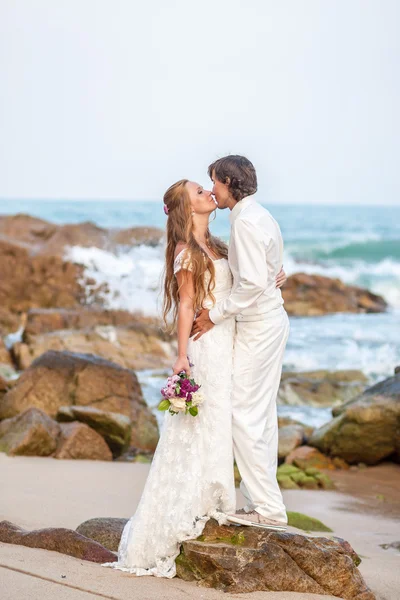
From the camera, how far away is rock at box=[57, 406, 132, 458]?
32.6ft

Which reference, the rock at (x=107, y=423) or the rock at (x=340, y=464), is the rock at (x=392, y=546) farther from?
the rock at (x=107, y=423)

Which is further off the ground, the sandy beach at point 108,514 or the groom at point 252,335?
the groom at point 252,335

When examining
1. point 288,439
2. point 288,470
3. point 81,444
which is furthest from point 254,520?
point 288,439

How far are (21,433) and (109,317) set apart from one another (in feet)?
34.6

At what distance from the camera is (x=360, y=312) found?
27922 millimetres

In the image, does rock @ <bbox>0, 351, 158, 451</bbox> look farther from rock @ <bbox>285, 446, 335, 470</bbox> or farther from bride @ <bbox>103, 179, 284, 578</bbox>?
bride @ <bbox>103, 179, 284, 578</bbox>

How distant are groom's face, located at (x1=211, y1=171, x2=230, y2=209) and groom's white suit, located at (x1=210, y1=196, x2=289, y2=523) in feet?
0.30

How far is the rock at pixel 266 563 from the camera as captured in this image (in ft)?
16.4

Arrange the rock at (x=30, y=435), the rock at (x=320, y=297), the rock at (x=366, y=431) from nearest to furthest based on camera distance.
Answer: the rock at (x=30, y=435) < the rock at (x=366, y=431) < the rock at (x=320, y=297)

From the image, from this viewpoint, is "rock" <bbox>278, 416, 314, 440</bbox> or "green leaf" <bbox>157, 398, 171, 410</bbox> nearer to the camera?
"green leaf" <bbox>157, 398, 171, 410</bbox>

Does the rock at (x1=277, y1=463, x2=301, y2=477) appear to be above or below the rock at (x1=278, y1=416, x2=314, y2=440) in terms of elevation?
below

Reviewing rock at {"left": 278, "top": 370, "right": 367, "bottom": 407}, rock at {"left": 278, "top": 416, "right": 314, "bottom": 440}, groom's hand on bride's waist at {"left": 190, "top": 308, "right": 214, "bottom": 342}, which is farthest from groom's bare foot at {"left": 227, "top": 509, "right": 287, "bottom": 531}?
rock at {"left": 278, "top": 370, "right": 367, "bottom": 407}

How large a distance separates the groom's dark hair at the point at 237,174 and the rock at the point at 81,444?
4.86 meters

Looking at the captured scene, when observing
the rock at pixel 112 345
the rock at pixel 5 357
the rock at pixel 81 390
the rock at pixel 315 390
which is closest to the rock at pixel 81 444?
the rock at pixel 81 390
